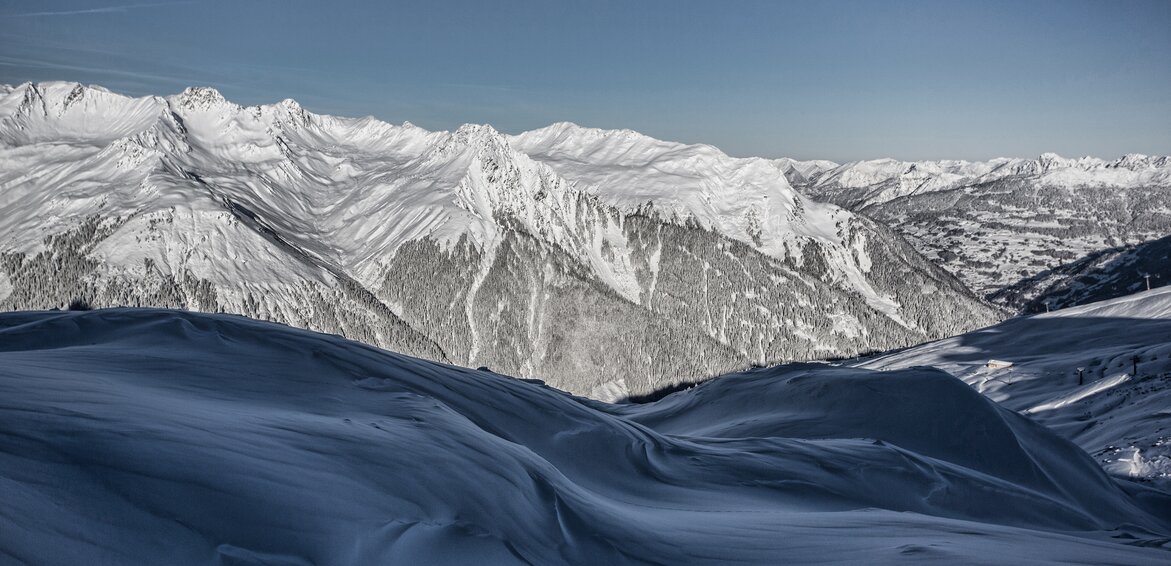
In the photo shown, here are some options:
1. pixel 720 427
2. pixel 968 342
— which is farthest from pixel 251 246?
pixel 720 427

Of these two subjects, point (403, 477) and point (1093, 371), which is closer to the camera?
point (403, 477)

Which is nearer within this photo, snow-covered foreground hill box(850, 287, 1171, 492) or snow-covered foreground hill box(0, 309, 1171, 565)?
snow-covered foreground hill box(0, 309, 1171, 565)

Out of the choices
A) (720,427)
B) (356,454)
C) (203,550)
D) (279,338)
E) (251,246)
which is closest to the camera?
(203,550)

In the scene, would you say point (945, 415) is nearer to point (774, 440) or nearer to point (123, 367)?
point (774, 440)

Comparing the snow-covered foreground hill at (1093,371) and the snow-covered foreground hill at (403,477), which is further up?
the snow-covered foreground hill at (403,477)

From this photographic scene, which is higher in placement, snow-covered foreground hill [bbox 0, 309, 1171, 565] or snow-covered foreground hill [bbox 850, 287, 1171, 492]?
snow-covered foreground hill [bbox 0, 309, 1171, 565]
